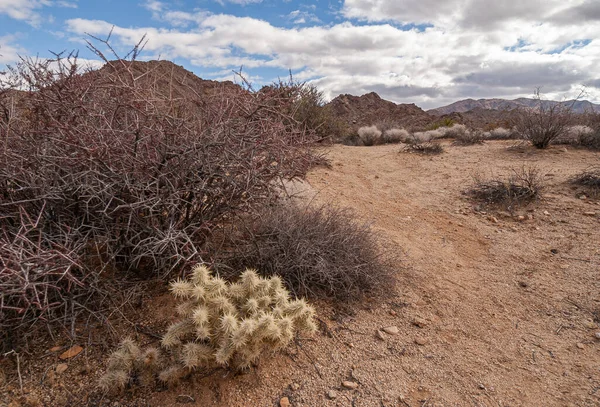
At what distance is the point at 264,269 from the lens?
3.01 metres

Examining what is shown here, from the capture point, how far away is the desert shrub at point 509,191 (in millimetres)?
5957

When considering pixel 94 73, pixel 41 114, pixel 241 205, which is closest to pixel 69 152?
pixel 41 114

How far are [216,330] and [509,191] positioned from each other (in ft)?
18.2

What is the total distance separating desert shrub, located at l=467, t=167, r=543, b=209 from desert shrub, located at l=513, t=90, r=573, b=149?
10.4 feet

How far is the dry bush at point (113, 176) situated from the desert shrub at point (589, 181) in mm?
5538

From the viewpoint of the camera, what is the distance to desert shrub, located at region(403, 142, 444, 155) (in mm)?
10273

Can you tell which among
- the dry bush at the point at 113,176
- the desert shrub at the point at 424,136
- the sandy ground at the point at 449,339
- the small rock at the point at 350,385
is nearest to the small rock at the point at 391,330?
the sandy ground at the point at 449,339

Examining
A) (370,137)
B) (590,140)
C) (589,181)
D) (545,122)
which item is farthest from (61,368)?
(370,137)

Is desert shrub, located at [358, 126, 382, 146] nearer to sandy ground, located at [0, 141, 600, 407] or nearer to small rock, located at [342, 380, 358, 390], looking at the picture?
sandy ground, located at [0, 141, 600, 407]

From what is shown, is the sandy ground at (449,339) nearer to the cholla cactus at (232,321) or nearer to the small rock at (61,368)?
the small rock at (61,368)

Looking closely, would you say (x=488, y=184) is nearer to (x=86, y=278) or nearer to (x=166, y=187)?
(x=166, y=187)

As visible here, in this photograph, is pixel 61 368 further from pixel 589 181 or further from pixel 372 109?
pixel 372 109

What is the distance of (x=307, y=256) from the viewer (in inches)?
120

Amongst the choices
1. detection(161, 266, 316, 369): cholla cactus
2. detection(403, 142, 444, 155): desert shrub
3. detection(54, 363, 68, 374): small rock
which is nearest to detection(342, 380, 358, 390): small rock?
detection(161, 266, 316, 369): cholla cactus
